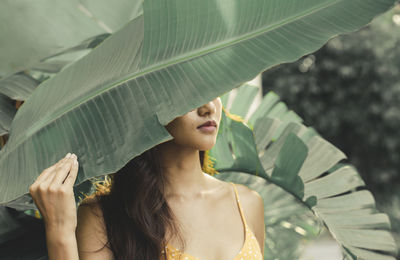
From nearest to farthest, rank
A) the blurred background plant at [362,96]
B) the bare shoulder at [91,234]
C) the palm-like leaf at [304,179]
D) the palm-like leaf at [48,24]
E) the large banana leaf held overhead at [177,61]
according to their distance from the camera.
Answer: the large banana leaf held overhead at [177,61] < the bare shoulder at [91,234] < the palm-like leaf at [48,24] < the palm-like leaf at [304,179] < the blurred background plant at [362,96]

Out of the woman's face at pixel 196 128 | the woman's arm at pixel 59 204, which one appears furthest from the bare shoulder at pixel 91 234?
the woman's face at pixel 196 128

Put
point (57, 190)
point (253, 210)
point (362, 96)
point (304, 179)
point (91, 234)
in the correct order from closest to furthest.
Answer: point (57, 190) < point (91, 234) < point (253, 210) < point (304, 179) < point (362, 96)

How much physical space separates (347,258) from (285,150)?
0.51 meters

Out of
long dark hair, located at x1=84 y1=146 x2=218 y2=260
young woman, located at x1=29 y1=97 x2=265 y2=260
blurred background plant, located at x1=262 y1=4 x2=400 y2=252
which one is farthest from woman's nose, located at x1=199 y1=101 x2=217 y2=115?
blurred background plant, located at x1=262 y1=4 x2=400 y2=252

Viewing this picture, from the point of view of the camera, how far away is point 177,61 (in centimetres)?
107

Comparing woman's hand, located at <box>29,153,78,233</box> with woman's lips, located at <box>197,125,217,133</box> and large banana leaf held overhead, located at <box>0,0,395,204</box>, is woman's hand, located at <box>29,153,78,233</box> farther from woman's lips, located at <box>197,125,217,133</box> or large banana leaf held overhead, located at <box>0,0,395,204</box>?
woman's lips, located at <box>197,125,217,133</box>

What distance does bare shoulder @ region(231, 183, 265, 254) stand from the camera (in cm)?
177

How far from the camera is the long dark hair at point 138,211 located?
1454 millimetres

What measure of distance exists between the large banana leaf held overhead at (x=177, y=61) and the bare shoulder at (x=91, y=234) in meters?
0.37

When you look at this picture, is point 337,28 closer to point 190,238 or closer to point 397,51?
point 190,238

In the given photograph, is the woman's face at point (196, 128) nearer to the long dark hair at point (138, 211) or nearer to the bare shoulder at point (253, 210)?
the long dark hair at point (138, 211)

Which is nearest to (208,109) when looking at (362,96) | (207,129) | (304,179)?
(207,129)

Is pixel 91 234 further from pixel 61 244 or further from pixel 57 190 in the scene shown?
pixel 57 190

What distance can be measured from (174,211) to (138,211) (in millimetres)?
147
